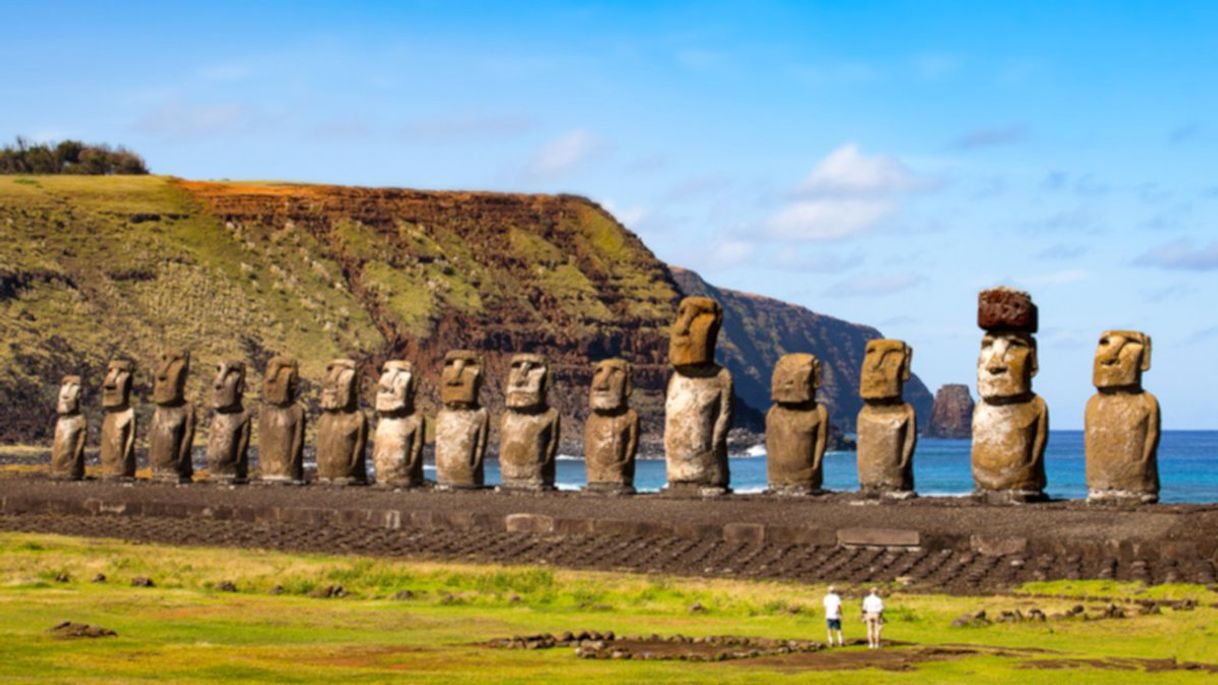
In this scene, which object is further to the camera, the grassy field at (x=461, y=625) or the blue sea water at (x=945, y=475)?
the blue sea water at (x=945, y=475)

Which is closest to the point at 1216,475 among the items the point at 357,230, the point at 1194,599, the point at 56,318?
the point at 357,230

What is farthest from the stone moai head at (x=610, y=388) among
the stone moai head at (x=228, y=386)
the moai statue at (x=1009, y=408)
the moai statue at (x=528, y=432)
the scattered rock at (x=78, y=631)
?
the scattered rock at (x=78, y=631)

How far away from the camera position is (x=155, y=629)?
1677cm

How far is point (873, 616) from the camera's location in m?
15.1

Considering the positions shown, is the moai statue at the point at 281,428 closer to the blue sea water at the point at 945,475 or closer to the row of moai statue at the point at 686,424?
the row of moai statue at the point at 686,424

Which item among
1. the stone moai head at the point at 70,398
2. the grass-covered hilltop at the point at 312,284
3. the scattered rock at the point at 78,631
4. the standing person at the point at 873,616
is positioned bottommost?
the scattered rock at the point at 78,631

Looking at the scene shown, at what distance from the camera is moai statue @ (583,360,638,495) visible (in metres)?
26.9

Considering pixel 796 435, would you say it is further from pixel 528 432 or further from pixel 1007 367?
pixel 528 432

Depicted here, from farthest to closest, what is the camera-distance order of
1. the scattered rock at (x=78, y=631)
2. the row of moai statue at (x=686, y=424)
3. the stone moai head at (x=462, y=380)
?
the stone moai head at (x=462, y=380) < the row of moai statue at (x=686, y=424) < the scattered rock at (x=78, y=631)

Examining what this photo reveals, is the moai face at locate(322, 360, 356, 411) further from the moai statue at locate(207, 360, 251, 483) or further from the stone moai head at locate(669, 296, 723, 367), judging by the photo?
the stone moai head at locate(669, 296, 723, 367)

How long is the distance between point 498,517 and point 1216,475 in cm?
8193

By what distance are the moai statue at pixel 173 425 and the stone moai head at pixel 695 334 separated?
1072cm

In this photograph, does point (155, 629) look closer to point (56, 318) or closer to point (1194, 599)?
point (1194, 599)

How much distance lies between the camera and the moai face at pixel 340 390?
100 ft
